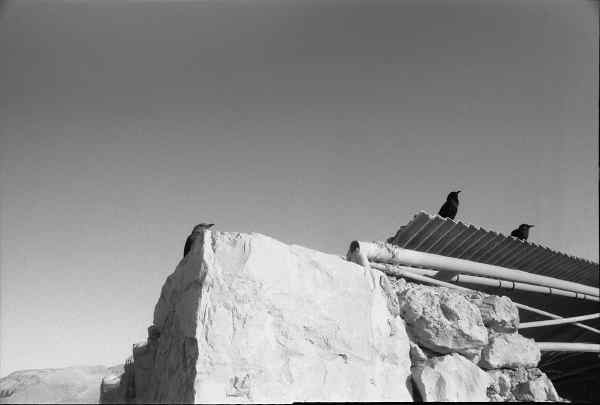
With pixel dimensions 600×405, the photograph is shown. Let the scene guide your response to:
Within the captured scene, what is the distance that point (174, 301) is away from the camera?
12.4 feet

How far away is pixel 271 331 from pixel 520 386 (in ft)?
10.3

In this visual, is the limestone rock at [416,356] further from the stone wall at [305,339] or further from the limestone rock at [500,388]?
the limestone rock at [500,388]

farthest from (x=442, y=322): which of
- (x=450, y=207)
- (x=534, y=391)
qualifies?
(x=450, y=207)

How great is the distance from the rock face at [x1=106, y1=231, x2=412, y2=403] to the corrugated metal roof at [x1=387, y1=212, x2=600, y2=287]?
1.54 meters

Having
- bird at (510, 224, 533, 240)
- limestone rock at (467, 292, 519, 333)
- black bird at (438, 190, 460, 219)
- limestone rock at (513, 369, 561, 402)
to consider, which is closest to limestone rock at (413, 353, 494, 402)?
limestone rock at (513, 369, 561, 402)

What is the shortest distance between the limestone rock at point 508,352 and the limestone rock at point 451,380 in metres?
0.31

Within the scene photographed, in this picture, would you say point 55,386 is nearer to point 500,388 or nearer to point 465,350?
point 465,350

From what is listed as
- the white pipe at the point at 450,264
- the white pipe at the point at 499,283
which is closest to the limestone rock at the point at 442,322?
the white pipe at the point at 450,264

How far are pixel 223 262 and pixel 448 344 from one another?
249 cm

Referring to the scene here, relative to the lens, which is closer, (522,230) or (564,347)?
(564,347)

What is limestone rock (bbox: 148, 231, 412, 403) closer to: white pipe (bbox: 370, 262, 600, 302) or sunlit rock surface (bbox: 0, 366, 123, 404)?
white pipe (bbox: 370, 262, 600, 302)

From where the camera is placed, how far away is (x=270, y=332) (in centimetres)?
328

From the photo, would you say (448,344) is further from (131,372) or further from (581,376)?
(581,376)

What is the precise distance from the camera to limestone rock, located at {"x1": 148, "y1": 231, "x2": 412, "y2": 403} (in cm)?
301
